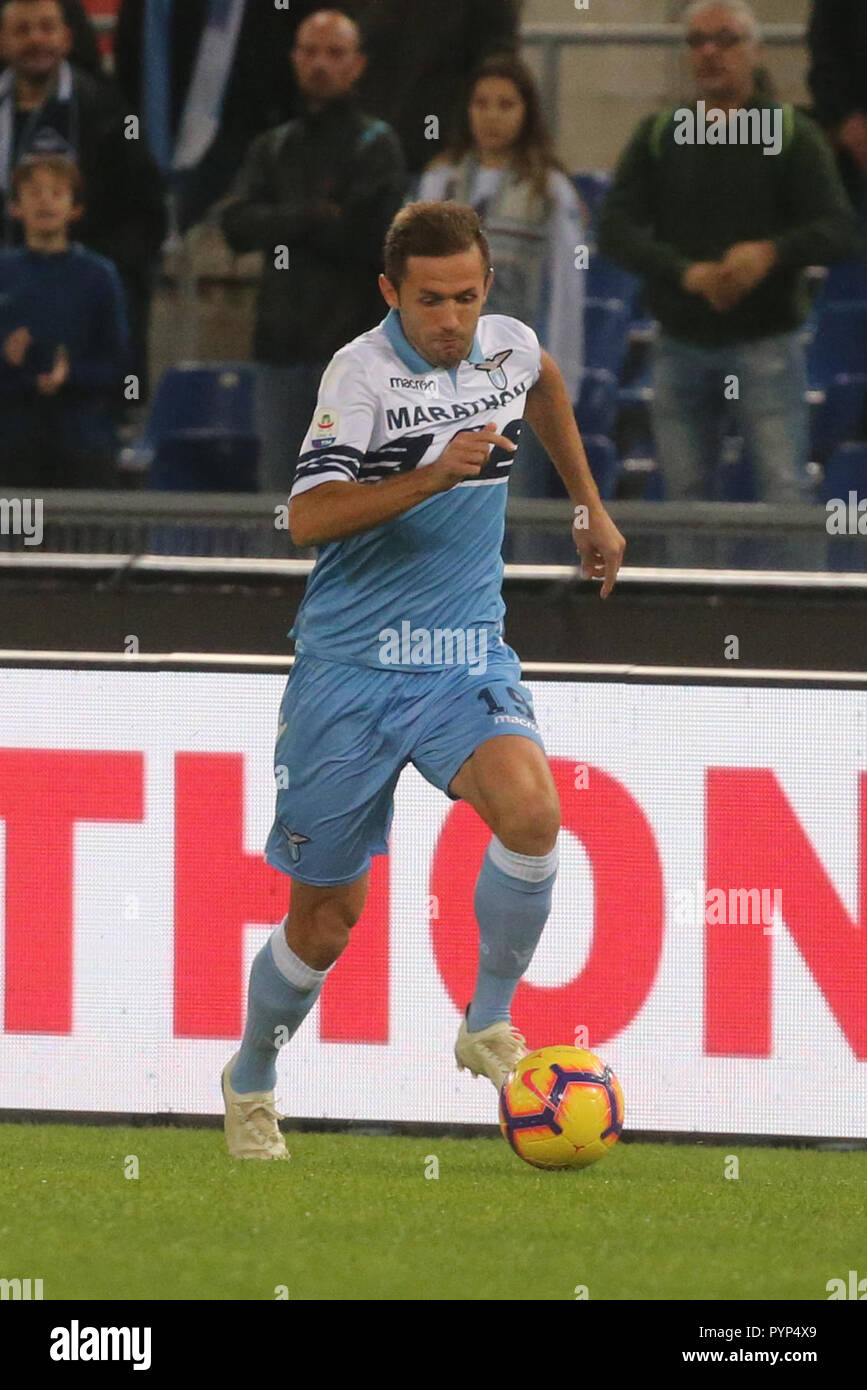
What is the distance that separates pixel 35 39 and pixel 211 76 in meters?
0.63

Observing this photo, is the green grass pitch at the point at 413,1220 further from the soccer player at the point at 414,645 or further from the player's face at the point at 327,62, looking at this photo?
the player's face at the point at 327,62

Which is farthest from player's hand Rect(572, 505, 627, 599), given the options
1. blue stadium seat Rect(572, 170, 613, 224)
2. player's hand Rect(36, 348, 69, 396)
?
player's hand Rect(36, 348, 69, 396)

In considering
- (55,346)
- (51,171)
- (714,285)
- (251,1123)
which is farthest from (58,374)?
(251,1123)

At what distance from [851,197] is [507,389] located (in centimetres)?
313

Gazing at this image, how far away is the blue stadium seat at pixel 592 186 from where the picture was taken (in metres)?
7.50

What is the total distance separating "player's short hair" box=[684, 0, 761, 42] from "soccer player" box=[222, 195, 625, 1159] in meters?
2.78

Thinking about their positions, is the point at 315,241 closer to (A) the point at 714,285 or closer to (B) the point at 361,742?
(A) the point at 714,285

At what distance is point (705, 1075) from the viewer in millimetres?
5270

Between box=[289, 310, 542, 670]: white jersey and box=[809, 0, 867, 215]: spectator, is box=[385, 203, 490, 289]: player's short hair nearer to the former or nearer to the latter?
box=[289, 310, 542, 670]: white jersey

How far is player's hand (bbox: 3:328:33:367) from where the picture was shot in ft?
24.5

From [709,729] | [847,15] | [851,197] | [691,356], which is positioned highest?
[847,15]

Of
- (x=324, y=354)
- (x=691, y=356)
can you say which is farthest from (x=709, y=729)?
(x=324, y=354)

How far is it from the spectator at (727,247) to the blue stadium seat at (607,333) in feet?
0.75
